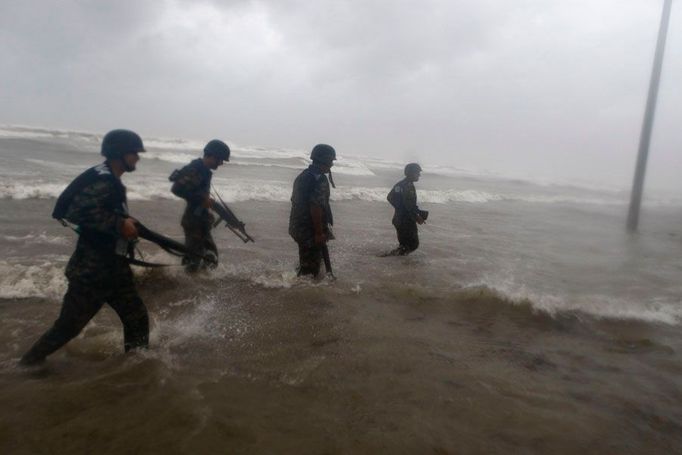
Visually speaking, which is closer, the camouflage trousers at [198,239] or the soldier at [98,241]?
the soldier at [98,241]

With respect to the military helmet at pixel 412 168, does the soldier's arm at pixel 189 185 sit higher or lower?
lower

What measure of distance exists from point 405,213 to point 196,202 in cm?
383

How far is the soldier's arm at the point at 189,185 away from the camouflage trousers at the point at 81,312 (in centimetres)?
201

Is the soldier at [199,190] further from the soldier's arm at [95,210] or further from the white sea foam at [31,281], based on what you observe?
the soldier's arm at [95,210]

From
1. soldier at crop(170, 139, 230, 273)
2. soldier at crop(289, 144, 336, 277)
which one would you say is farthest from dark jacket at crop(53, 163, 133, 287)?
soldier at crop(289, 144, 336, 277)

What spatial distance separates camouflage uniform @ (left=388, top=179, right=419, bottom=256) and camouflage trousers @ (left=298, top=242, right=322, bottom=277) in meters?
2.53

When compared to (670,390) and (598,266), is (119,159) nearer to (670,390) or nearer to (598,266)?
(670,390)

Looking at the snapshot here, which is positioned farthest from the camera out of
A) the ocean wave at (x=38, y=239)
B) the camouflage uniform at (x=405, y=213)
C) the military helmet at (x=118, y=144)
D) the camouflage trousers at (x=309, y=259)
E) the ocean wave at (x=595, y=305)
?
the camouflage uniform at (x=405, y=213)

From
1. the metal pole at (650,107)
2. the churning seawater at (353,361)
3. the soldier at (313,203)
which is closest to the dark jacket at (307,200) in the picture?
the soldier at (313,203)

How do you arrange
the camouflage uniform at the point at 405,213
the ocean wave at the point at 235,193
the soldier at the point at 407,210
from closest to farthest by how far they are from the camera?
the soldier at the point at 407,210
the camouflage uniform at the point at 405,213
the ocean wave at the point at 235,193

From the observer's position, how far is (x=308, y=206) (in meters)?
5.31

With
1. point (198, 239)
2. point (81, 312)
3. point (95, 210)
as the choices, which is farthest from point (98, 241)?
point (198, 239)

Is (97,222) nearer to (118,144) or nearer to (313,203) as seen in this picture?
(118,144)

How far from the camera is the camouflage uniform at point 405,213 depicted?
7.54 meters
